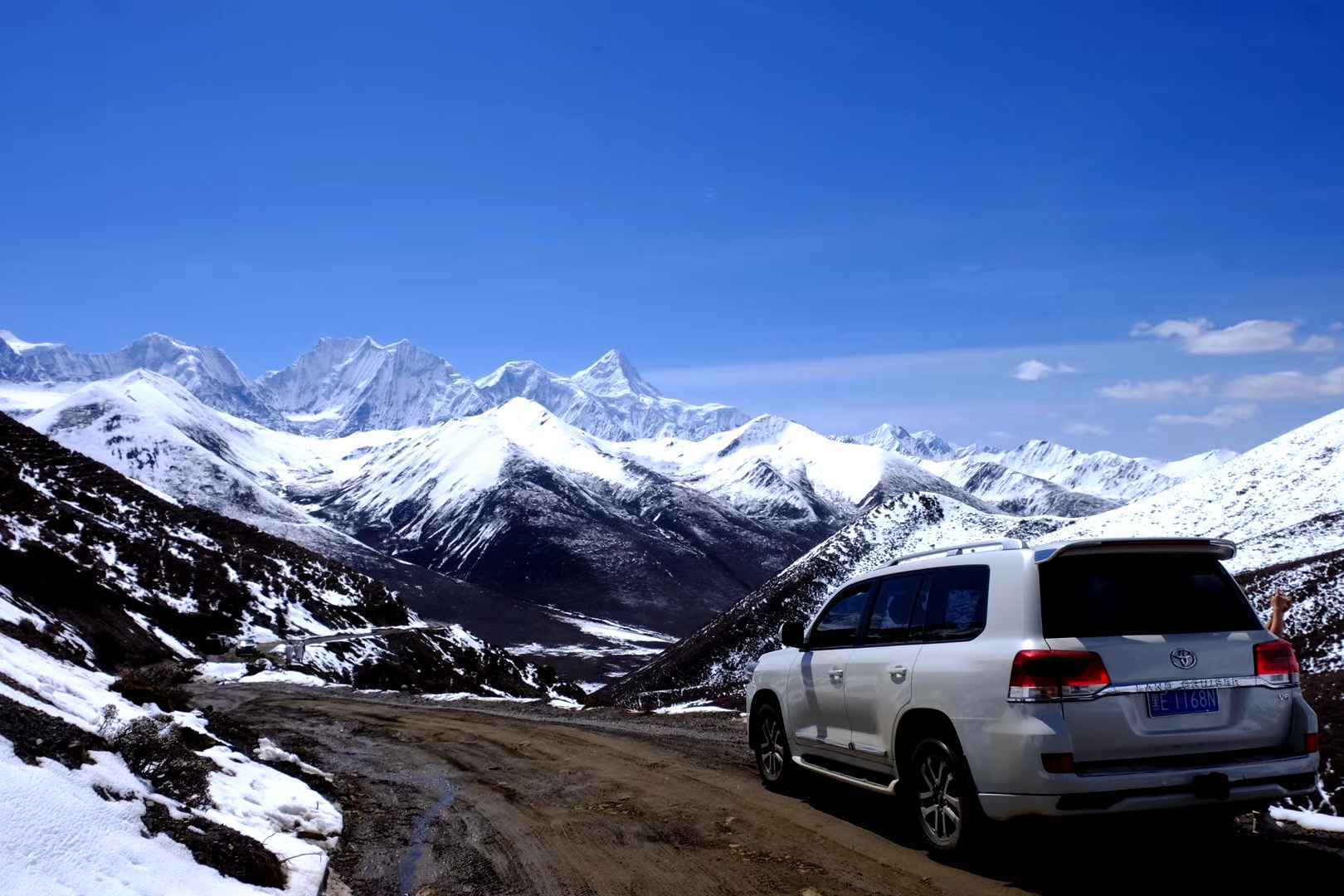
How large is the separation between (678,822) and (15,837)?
18.7 feet

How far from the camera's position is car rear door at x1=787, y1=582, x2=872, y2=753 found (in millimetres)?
9180

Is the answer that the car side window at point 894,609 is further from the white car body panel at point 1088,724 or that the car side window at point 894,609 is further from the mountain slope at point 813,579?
the mountain slope at point 813,579

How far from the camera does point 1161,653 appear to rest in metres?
6.83

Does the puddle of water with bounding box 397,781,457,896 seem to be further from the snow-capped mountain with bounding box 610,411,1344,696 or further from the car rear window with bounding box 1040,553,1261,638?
the snow-capped mountain with bounding box 610,411,1344,696

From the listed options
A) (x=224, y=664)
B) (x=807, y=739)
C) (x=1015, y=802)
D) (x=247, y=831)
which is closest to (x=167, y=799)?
(x=247, y=831)

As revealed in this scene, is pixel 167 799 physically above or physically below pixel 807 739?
below

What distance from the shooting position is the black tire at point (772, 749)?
10445mm

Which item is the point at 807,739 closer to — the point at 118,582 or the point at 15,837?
the point at 15,837

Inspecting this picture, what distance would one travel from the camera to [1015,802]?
675cm

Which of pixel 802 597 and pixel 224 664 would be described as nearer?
pixel 224 664

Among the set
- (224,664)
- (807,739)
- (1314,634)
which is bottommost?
(224,664)

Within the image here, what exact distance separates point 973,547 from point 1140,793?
7.50 feet

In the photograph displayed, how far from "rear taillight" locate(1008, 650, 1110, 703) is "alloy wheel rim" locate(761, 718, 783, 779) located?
14.2 ft

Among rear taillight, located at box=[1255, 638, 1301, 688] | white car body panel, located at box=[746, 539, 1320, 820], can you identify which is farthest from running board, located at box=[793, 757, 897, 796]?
rear taillight, located at box=[1255, 638, 1301, 688]
